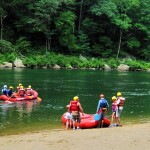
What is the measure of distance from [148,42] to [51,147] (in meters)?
69.8

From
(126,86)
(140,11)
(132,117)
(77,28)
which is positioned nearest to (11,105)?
(132,117)

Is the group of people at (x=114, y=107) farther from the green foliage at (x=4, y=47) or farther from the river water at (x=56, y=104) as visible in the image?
the green foliage at (x=4, y=47)

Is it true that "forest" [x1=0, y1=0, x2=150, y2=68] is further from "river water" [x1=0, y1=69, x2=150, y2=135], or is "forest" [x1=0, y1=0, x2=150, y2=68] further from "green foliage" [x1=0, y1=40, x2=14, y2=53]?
"river water" [x1=0, y1=69, x2=150, y2=135]

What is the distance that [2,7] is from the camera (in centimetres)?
6600

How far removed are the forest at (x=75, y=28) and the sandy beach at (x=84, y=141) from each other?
150 ft

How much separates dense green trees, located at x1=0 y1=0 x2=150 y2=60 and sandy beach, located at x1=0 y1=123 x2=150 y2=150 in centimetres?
4836

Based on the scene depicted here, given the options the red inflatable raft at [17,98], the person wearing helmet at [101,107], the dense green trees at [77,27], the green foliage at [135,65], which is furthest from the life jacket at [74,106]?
the green foliage at [135,65]

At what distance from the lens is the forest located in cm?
6444

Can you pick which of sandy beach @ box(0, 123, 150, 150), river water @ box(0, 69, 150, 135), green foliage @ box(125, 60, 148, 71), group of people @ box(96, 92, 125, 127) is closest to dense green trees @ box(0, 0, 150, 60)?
green foliage @ box(125, 60, 148, 71)

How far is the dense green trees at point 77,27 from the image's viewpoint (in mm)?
64750

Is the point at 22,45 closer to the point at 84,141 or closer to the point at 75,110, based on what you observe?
the point at 75,110

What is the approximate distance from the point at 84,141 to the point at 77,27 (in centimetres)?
6213

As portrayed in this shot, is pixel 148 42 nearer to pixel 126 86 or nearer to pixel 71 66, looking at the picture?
pixel 71 66

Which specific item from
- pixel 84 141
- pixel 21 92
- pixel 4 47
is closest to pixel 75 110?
pixel 84 141
